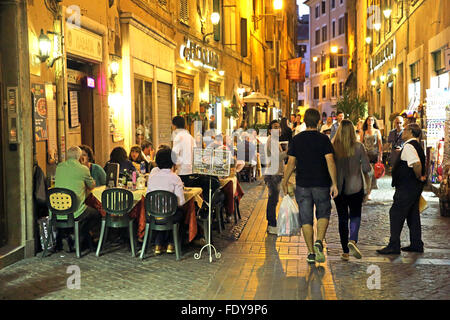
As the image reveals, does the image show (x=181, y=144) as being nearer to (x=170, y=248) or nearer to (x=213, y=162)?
(x=170, y=248)

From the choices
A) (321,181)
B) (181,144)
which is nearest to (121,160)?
(181,144)

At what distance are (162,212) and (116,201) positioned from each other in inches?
24.9

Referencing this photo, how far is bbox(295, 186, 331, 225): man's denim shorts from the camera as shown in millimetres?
7094

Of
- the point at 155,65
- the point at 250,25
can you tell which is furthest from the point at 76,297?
the point at 250,25

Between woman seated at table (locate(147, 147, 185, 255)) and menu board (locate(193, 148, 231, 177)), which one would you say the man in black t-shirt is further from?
woman seated at table (locate(147, 147, 185, 255))

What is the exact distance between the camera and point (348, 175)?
7.34 m

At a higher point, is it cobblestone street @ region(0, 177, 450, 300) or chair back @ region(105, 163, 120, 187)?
chair back @ region(105, 163, 120, 187)

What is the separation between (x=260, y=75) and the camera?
114 feet

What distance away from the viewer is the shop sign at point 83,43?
32.7ft

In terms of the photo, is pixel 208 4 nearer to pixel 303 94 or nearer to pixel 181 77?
pixel 181 77

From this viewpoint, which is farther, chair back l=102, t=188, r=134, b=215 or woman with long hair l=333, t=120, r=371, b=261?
chair back l=102, t=188, r=134, b=215

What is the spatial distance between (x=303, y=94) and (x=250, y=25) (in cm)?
6036

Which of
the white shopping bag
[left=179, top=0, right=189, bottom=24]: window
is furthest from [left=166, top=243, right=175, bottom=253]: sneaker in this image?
[left=179, top=0, right=189, bottom=24]: window

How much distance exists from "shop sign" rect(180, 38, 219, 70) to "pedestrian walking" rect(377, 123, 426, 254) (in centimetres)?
1070
